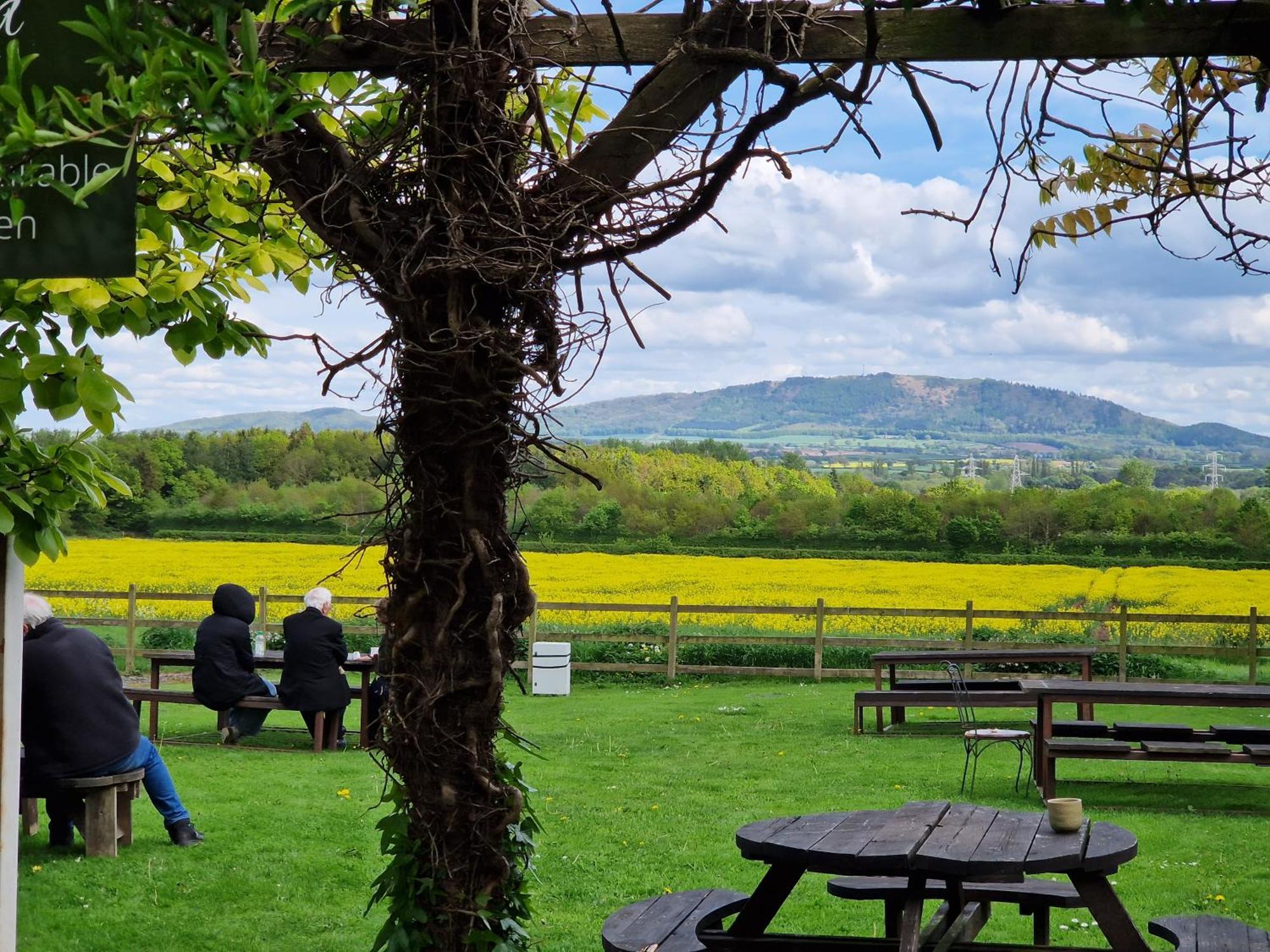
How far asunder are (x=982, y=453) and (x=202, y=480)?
208 ft

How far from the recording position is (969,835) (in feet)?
13.8

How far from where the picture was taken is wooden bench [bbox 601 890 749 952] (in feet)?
13.2

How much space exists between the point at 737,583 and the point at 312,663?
16.6m

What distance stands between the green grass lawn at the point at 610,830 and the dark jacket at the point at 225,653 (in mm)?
518

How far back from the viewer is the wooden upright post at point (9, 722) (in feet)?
13.5

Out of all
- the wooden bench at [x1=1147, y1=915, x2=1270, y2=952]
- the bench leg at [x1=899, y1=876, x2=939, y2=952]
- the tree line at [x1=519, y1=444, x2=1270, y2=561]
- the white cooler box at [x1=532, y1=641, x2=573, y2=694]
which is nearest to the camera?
the bench leg at [x1=899, y1=876, x2=939, y2=952]

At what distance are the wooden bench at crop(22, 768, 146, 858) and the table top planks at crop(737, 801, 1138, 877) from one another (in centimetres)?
372

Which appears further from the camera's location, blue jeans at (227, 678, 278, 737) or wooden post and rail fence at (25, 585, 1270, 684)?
wooden post and rail fence at (25, 585, 1270, 684)

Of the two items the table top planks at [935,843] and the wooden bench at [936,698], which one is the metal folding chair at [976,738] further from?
the table top planks at [935,843]

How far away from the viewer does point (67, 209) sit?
241 cm

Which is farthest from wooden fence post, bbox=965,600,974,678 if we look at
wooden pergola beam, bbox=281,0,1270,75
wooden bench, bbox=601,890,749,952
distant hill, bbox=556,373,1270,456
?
distant hill, bbox=556,373,1270,456

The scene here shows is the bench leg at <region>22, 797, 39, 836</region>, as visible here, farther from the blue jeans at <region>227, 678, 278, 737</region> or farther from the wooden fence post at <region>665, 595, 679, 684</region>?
the wooden fence post at <region>665, 595, 679, 684</region>

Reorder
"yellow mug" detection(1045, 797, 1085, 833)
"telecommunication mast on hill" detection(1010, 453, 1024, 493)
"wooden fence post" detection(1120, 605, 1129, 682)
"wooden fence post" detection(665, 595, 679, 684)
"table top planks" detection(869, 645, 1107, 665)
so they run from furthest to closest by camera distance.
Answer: "telecommunication mast on hill" detection(1010, 453, 1024, 493) < "wooden fence post" detection(665, 595, 679, 684) < "wooden fence post" detection(1120, 605, 1129, 682) < "table top planks" detection(869, 645, 1107, 665) < "yellow mug" detection(1045, 797, 1085, 833)

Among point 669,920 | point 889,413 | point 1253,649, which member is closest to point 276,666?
point 669,920
